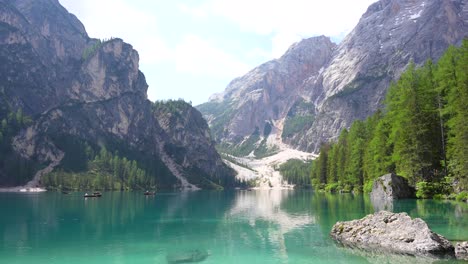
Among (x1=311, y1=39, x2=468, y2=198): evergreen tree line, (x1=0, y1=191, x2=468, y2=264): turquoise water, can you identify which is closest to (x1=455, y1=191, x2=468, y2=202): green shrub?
(x1=311, y1=39, x2=468, y2=198): evergreen tree line

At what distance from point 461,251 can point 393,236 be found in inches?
194

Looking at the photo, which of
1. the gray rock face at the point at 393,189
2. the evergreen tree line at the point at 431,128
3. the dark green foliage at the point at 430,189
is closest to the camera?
the evergreen tree line at the point at 431,128

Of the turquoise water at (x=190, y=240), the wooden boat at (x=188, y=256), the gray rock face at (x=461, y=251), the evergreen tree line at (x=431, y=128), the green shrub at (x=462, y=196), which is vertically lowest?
the wooden boat at (x=188, y=256)

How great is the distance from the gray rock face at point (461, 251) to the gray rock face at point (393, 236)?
51 cm

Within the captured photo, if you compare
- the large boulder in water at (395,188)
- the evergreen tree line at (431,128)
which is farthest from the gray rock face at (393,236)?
the large boulder in water at (395,188)

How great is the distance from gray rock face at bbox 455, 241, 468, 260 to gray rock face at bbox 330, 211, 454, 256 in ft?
1.68

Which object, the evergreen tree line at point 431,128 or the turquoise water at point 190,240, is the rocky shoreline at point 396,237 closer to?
the turquoise water at point 190,240

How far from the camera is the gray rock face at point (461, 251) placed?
76.8 ft

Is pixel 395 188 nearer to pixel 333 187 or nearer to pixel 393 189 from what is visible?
pixel 393 189

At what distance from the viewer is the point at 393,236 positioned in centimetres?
2811

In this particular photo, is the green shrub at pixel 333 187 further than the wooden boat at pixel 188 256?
Yes

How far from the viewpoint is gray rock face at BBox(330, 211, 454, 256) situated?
83.1 ft

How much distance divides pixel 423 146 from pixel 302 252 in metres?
45.3

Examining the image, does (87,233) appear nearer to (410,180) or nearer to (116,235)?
(116,235)
